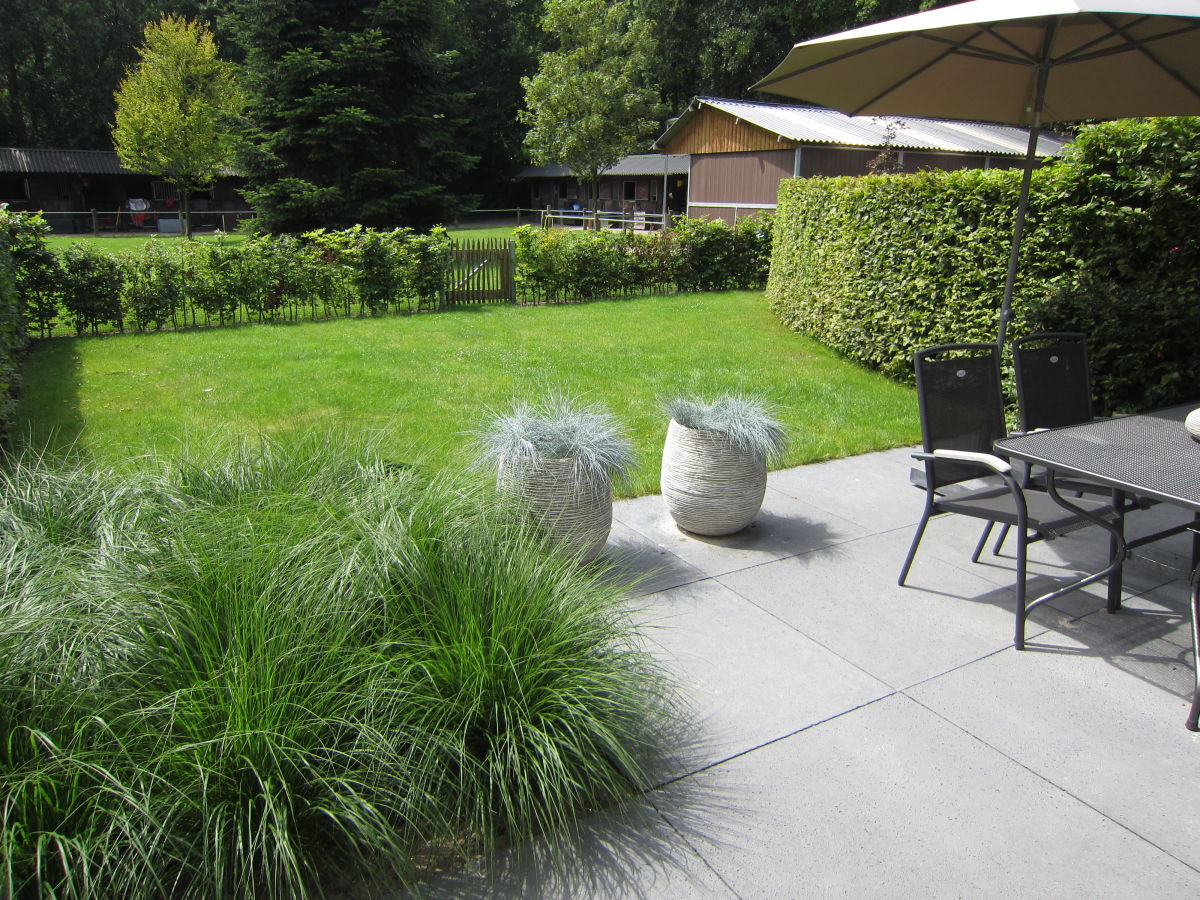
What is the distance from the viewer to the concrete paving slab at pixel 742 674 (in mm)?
2865

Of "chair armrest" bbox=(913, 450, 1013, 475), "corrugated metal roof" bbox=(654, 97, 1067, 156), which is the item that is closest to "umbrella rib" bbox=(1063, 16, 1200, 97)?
"chair armrest" bbox=(913, 450, 1013, 475)

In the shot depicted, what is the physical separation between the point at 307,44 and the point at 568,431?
17.7 metres

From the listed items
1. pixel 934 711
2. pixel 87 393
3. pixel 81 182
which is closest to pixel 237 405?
pixel 87 393

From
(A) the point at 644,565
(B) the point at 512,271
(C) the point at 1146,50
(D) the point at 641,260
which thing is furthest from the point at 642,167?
(A) the point at 644,565

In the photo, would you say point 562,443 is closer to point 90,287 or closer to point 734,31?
point 90,287

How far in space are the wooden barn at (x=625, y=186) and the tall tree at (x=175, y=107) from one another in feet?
54.5

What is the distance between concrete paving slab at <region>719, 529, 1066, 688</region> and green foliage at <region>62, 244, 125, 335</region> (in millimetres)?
9444

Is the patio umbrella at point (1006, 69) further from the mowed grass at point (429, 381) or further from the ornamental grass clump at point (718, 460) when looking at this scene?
the mowed grass at point (429, 381)

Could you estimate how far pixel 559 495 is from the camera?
3857 mm

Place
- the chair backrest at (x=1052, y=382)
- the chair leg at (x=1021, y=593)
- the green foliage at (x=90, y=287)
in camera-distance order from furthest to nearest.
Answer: the green foliage at (x=90, y=287)
the chair backrest at (x=1052, y=382)
the chair leg at (x=1021, y=593)

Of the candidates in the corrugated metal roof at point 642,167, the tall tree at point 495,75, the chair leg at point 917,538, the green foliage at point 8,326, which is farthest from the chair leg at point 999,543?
the tall tree at point 495,75

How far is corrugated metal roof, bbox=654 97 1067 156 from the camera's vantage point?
2141 centimetres

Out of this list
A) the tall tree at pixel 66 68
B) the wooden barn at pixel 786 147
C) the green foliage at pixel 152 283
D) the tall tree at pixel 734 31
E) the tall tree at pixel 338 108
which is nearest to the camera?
the green foliage at pixel 152 283

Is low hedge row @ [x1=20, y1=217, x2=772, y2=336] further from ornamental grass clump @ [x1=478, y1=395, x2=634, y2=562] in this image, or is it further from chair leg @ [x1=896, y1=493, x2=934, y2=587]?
chair leg @ [x1=896, y1=493, x2=934, y2=587]
